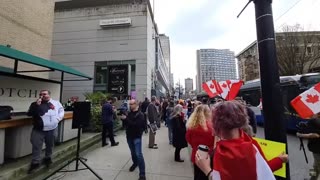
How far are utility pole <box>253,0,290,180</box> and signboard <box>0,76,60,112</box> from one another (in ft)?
21.6

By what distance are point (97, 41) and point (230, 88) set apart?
28.8 m

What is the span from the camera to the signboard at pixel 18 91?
667 centimetres

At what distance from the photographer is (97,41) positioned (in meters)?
32.2

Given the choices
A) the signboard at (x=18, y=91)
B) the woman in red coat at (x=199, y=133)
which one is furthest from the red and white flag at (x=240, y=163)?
the signboard at (x=18, y=91)

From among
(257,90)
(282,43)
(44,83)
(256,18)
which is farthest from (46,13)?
(282,43)

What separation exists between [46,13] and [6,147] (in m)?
13.0

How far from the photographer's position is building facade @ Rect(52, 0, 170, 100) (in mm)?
30766

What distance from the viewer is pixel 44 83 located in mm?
8398

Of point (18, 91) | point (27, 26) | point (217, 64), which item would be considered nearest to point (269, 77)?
point (18, 91)

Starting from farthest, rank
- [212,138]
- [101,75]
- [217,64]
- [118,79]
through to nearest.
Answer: [217,64], [101,75], [118,79], [212,138]

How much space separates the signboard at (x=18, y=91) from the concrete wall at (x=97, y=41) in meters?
22.1

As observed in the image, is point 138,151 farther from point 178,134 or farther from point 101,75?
point 101,75

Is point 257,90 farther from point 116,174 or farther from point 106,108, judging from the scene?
point 116,174

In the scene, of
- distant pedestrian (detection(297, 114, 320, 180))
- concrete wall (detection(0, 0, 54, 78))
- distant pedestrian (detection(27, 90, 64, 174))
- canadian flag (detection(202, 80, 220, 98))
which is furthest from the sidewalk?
concrete wall (detection(0, 0, 54, 78))
